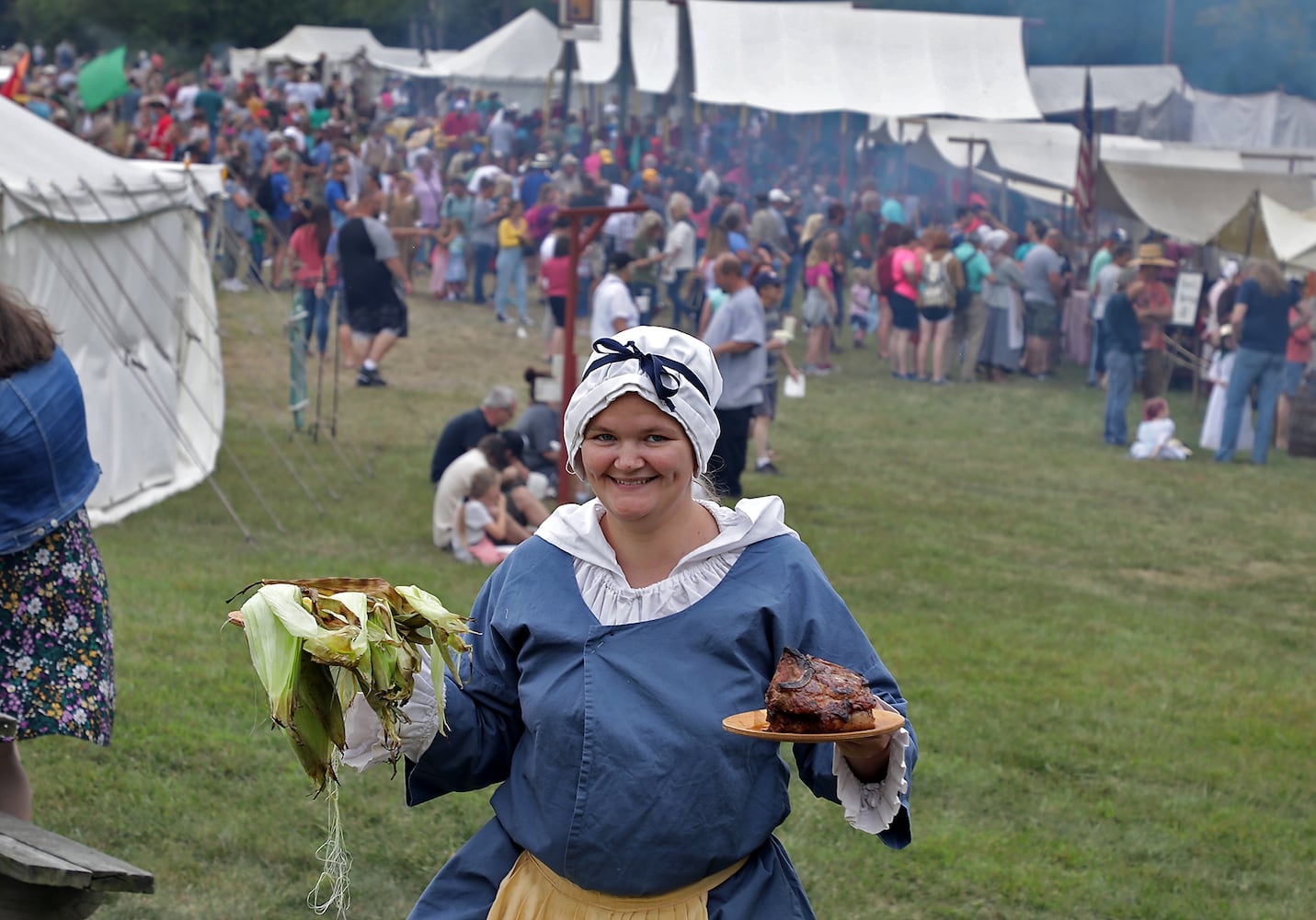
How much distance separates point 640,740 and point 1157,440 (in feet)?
46.1

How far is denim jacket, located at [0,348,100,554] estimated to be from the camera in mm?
4164

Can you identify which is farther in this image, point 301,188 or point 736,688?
point 301,188

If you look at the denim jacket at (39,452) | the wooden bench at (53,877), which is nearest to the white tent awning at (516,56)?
the denim jacket at (39,452)

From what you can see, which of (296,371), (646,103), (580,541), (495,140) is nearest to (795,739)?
(580,541)

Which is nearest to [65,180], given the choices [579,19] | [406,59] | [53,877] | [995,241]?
[53,877]

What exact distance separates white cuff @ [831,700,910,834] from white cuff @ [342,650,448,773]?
0.73 m

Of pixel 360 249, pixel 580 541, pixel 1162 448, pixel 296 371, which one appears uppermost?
pixel 580 541

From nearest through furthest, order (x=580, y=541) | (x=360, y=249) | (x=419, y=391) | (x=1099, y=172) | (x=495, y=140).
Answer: (x=580, y=541), (x=360, y=249), (x=419, y=391), (x=1099, y=172), (x=495, y=140)

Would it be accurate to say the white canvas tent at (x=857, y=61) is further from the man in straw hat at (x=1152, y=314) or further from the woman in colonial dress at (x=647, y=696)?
the woman in colonial dress at (x=647, y=696)

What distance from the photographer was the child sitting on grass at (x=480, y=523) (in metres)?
10.1

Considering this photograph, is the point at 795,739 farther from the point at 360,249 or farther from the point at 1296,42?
the point at 1296,42

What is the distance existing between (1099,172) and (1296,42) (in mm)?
20090

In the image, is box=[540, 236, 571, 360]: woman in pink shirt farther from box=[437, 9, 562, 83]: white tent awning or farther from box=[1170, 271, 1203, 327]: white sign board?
box=[437, 9, 562, 83]: white tent awning

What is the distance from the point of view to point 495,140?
30.7m
